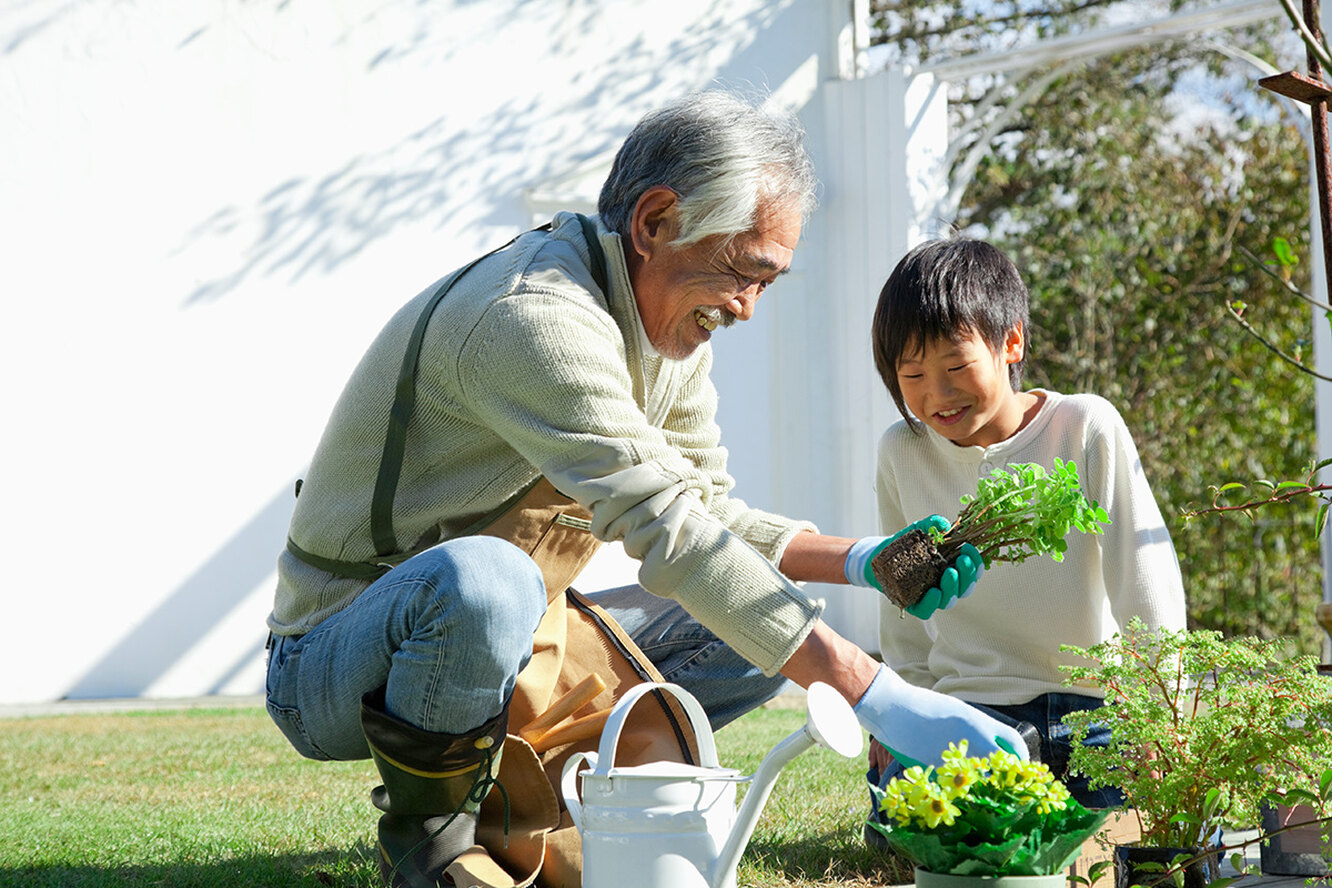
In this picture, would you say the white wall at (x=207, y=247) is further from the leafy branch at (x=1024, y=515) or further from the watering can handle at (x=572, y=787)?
the watering can handle at (x=572, y=787)

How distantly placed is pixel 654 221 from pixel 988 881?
130 cm

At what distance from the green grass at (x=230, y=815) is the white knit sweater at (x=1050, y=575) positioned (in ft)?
1.42

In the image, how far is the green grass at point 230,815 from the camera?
239 cm

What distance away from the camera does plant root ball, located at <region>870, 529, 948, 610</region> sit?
209 cm

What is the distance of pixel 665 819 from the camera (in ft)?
5.25

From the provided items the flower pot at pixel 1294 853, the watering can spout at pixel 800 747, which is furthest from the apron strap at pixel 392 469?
the flower pot at pixel 1294 853

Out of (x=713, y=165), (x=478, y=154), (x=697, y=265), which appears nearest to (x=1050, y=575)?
(x=697, y=265)

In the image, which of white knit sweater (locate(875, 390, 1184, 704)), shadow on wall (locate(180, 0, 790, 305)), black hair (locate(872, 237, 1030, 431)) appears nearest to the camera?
white knit sweater (locate(875, 390, 1184, 704))

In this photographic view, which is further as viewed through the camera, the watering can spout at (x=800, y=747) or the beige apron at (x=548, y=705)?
the beige apron at (x=548, y=705)

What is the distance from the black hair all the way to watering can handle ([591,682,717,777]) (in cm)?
117

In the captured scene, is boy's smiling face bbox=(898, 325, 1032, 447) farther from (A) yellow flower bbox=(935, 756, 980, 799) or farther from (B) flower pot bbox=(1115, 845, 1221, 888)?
(A) yellow flower bbox=(935, 756, 980, 799)

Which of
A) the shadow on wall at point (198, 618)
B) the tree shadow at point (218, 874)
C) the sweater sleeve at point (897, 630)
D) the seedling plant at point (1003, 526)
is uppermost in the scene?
the seedling plant at point (1003, 526)

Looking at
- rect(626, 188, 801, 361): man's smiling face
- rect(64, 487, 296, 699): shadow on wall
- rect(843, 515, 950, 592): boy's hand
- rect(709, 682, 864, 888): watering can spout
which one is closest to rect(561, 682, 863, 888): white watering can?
rect(709, 682, 864, 888): watering can spout

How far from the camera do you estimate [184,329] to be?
19.7ft
